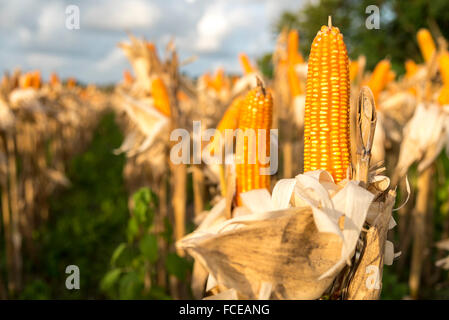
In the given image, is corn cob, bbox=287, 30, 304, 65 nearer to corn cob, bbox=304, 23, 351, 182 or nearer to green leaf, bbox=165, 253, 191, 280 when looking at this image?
green leaf, bbox=165, 253, 191, 280

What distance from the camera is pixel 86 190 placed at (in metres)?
10.7

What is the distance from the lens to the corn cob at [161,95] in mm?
3838

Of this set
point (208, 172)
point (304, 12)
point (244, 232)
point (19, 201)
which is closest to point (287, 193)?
point (244, 232)

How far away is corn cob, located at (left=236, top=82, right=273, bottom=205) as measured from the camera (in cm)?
190

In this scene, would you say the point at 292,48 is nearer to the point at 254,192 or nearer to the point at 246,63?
the point at 246,63

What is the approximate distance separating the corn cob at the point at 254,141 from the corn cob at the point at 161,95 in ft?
6.62

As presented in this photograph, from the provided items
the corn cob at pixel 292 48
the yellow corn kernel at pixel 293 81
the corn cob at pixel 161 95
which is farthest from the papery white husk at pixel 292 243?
the corn cob at pixel 292 48

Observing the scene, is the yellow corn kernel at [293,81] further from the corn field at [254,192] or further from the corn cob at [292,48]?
the corn cob at [292,48]

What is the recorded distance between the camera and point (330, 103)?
159cm

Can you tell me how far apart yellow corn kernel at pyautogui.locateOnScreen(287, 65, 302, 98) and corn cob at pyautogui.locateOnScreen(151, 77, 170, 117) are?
6.79 ft

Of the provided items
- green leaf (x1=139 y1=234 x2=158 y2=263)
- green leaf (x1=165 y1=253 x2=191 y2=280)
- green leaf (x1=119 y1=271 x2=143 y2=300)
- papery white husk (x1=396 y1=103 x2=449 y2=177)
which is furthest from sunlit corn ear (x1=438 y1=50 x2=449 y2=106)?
green leaf (x1=119 y1=271 x2=143 y2=300)

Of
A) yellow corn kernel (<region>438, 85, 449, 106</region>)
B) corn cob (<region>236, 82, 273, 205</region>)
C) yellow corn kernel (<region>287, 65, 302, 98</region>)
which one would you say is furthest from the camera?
yellow corn kernel (<region>287, 65, 302, 98</region>)

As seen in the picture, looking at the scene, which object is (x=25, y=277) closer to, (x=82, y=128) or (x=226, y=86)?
(x=226, y=86)
